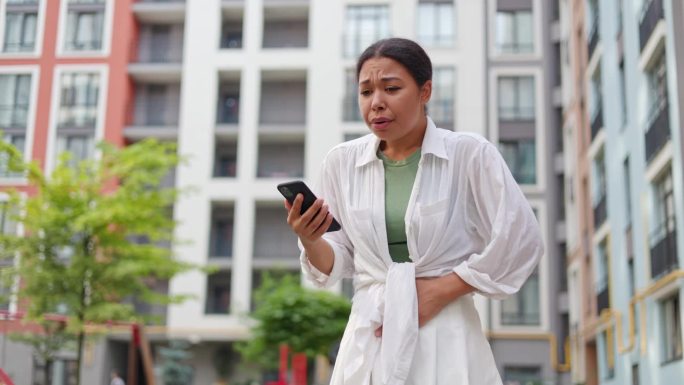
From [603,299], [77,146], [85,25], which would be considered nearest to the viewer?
[85,25]

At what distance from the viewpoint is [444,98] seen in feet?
77.6

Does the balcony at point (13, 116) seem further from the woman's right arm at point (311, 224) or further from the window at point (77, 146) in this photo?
the woman's right arm at point (311, 224)

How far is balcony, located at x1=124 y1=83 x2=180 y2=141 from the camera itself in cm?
2406

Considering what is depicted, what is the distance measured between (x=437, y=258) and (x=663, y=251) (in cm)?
1160

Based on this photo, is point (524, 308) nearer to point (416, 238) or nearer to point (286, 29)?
point (286, 29)

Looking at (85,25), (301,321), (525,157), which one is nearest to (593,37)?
(525,157)

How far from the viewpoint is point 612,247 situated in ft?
54.7

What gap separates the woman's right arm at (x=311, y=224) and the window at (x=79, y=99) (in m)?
16.2

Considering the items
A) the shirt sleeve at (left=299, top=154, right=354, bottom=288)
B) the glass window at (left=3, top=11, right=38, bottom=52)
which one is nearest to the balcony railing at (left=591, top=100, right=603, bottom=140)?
the glass window at (left=3, top=11, right=38, bottom=52)

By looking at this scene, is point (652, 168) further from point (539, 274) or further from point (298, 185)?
point (298, 185)

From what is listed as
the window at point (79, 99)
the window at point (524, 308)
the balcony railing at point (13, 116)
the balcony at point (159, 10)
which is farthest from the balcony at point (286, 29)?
the balcony railing at point (13, 116)

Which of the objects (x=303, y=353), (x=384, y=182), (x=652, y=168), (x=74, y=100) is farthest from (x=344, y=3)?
(x=384, y=182)

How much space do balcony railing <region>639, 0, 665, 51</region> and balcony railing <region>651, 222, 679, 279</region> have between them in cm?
261

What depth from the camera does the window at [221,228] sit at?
79.0 ft
